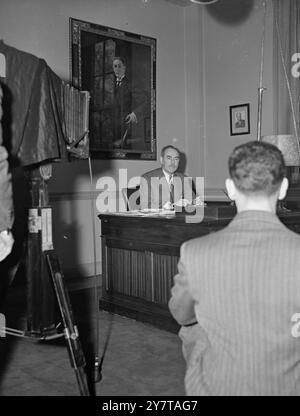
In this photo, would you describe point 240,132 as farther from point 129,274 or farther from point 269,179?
point 269,179

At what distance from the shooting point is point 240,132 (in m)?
6.99

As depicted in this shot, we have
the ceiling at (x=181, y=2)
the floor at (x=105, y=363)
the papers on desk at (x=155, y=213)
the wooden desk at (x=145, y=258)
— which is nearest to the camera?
the floor at (x=105, y=363)

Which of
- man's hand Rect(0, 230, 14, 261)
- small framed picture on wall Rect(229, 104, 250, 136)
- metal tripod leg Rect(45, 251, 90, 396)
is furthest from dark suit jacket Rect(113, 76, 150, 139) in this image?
man's hand Rect(0, 230, 14, 261)

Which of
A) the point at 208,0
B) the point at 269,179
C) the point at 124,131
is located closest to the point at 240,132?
the point at 124,131

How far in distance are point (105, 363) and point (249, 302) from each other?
2120 millimetres

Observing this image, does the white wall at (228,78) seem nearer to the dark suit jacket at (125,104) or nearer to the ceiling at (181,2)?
the ceiling at (181,2)

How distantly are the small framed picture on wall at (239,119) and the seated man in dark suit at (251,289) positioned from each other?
556 cm

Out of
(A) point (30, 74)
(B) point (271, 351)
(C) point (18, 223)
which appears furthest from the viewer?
(C) point (18, 223)

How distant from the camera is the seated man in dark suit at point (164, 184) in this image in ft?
18.4

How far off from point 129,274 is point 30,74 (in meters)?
2.49

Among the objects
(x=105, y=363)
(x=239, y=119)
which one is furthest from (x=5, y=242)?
(x=239, y=119)

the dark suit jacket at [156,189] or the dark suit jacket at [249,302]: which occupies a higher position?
the dark suit jacket at [156,189]

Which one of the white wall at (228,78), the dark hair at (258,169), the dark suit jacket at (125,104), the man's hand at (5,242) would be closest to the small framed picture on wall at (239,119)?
Answer: the white wall at (228,78)

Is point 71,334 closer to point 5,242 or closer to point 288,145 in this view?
point 5,242
